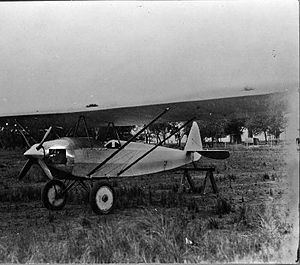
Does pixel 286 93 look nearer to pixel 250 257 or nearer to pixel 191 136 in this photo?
pixel 250 257

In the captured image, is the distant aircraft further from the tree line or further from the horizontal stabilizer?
the horizontal stabilizer

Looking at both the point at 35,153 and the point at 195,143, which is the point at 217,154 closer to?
the point at 195,143

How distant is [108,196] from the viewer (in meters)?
7.32

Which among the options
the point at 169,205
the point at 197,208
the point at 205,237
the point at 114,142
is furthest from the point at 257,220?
the point at 114,142

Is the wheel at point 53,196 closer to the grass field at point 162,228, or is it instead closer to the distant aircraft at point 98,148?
the distant aircraft at point 98,148

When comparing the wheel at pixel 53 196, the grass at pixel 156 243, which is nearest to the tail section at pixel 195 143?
the wheel at pixel 53 196

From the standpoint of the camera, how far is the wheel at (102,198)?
7070 millimetres

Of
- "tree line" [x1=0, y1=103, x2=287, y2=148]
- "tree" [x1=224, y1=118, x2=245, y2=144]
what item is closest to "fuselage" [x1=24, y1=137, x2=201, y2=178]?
"tree line" [x1=0, y1=103, x2=287, y2=148]

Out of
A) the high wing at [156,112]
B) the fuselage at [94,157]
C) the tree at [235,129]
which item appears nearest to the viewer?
the high wing at [156,112]

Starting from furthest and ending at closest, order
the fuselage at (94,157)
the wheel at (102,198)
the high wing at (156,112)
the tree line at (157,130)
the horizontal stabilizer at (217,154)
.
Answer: the horizontal stabilizer at (217,154), the tree line at (157,130), the fuselage at (94,157), the wheel at (102,198), the high wing at (156,112)

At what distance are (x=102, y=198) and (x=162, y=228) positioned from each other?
88.3 inches

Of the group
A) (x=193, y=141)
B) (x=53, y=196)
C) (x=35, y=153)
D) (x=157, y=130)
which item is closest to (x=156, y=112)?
(x=157, y=130)

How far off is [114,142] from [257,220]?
11.1 feet

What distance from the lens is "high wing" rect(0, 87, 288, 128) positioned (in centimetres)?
657
